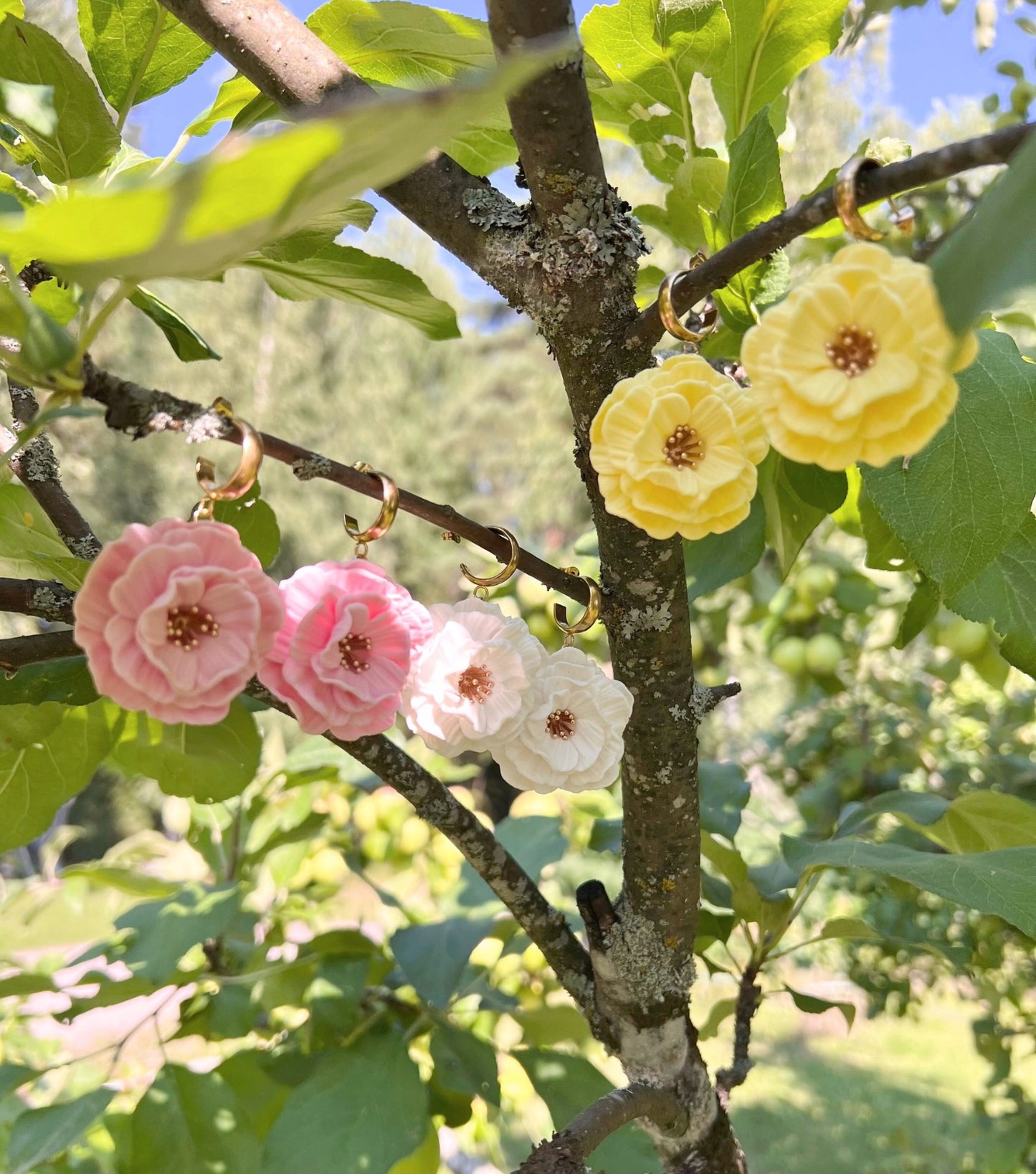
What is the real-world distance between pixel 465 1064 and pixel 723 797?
255mm

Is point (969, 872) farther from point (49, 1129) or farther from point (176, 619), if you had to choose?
point (49, 1129)

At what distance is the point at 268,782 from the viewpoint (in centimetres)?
88

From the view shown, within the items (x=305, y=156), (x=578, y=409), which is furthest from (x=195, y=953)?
(x=305, y=156)

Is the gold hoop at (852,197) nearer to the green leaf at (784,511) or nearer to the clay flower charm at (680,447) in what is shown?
the clay flower charm at (680,447)

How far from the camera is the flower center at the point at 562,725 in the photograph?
1.31 feet

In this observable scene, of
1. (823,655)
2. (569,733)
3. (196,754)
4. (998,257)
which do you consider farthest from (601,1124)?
(823,655)

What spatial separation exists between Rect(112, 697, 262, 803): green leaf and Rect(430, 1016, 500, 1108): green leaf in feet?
0.79

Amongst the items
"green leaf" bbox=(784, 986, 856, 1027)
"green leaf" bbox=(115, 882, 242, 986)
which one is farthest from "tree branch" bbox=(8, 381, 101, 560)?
"green leaf" bbox=(784, 986, 856, 1027)

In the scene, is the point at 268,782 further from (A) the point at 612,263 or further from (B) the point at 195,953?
(A) the point at 612,263

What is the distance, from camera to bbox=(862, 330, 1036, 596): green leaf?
38 cm

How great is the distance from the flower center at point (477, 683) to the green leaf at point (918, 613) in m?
0.30

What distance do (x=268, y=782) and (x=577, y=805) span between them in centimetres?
36

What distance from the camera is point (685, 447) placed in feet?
1.09

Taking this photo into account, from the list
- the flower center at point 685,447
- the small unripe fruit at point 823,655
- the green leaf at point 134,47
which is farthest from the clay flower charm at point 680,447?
the small unripe fruit at point 823,655
